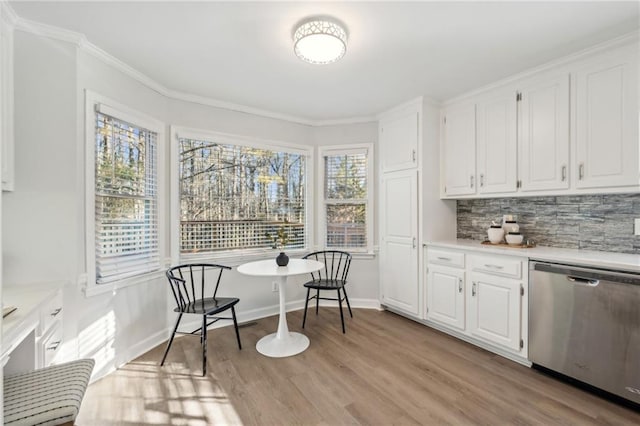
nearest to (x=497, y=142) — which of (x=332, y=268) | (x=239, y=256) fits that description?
(x=332, y=268)

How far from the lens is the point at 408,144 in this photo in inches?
138

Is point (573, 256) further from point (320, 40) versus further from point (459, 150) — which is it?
point (320, 40)

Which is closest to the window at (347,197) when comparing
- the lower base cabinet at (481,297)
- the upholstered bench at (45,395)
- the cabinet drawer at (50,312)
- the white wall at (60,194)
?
the lower base cabinet at (481,297)

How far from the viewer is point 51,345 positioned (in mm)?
1907

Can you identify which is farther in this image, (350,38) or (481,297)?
(481,297)

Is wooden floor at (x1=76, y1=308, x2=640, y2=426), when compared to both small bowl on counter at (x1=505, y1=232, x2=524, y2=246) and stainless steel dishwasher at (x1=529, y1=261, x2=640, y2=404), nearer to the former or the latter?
stainless steel dishwasher at (x1=529, y1=261, x2=640, y2=404)

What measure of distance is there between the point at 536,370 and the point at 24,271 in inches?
147

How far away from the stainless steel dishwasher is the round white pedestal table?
5.92 ft

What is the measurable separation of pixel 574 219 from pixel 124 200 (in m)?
3.81

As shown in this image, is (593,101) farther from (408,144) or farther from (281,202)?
(281,202)

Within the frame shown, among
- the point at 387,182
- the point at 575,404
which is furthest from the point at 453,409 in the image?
the point at 387,182

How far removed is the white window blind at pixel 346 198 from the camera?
13.2ft

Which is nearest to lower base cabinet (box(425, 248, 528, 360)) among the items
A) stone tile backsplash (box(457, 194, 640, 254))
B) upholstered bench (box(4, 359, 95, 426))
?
stone tile backsplash (box(457, 194, 640, 254))

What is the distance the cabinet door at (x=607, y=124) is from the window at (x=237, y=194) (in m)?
2.70
